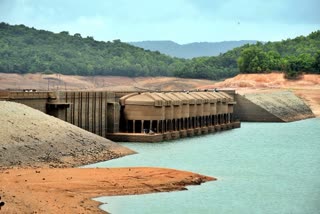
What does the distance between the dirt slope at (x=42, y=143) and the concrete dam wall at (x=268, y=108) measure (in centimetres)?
7188

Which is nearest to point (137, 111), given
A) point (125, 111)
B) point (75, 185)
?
point (125, 111)

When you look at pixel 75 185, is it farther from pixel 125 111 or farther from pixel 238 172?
pixel 125 111

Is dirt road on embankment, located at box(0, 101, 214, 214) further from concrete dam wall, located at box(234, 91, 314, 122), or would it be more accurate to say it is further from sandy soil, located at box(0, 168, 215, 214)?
concrete dam wall, located at box(234, 91, 314, 122)

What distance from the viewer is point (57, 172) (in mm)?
57719

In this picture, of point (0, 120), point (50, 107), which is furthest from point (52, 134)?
point (50, 107)

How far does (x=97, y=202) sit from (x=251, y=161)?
94.0 feet

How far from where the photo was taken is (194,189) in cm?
5616

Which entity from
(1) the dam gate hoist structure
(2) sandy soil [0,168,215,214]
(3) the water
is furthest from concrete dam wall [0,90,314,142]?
(2) sandy soil [0,168,215,214]

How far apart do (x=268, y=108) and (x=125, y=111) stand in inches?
2240

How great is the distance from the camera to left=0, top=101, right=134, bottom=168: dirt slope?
198 feet

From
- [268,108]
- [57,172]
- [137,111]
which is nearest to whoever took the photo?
[57,172]

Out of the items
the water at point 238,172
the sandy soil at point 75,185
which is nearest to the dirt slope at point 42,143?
the water at point 238,172

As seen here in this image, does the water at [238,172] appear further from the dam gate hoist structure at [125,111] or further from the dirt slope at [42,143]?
the dam gate hoist structure at [125,111]

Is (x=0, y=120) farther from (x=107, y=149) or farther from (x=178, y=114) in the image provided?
(x=178, y=114)
